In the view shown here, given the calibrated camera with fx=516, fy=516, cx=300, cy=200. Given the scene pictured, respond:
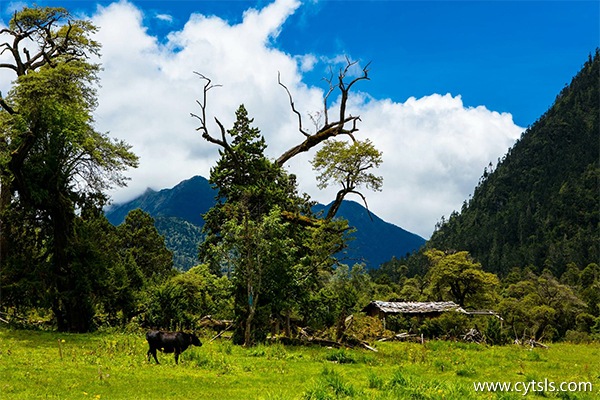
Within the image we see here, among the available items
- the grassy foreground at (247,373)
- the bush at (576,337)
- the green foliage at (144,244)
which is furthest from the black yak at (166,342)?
the bush at (576,337)

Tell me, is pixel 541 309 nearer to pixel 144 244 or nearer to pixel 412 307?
pixel 412 307

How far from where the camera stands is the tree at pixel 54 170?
2769 centimetres

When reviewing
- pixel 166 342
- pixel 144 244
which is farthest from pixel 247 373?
pixel 144 244

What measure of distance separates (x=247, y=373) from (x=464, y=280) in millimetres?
45644

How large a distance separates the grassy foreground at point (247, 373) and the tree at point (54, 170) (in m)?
3.46

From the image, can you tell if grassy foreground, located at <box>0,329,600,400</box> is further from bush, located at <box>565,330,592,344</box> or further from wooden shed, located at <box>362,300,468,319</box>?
bush, located at <box>565,330,592,344</box>

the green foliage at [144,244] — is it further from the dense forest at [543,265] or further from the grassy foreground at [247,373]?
the grassy foreground at [247,373]

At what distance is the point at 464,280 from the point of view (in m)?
58.2

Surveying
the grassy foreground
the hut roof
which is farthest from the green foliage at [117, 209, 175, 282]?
the grassy foreground

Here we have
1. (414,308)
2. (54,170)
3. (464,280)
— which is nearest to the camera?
(54,170)

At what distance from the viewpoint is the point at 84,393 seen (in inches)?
493

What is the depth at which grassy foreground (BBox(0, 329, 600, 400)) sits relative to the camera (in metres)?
13.0

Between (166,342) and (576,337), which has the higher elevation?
(166,342)

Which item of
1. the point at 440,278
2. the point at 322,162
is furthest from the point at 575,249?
the point at 322,162
